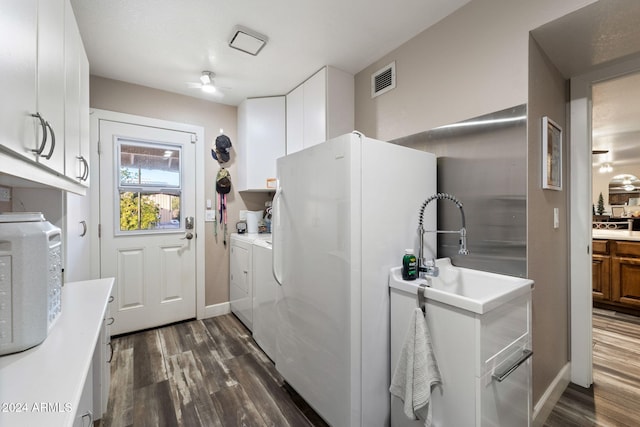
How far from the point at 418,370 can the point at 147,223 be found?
2810 millimetres

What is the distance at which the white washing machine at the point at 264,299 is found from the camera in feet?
7.20

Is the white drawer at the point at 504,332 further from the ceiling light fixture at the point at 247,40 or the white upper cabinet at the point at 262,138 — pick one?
the white upper cabinet at the point at 262,138

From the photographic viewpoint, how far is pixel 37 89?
888 mm

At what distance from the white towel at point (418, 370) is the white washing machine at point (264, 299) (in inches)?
42.5

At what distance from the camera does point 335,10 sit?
175 cm

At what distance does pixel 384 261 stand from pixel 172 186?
2.49m

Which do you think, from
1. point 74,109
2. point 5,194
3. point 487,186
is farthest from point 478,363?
point 5,194

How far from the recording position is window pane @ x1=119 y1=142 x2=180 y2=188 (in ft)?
9.01

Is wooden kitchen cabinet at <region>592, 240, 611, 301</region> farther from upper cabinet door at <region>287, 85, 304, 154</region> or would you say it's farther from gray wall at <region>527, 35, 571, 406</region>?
upper cabinet door at <region>287, 85, 304, 154</region>

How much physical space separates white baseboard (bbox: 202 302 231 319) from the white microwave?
2287 millimetres

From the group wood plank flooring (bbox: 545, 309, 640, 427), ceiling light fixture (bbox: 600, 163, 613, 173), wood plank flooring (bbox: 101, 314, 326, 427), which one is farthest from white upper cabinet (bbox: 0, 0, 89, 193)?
ceiling light fixture (bbox: 600, 163, 613, 173)

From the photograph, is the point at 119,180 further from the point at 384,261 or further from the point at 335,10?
the point at 384,261

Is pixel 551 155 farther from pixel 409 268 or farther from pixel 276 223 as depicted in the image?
pixel 276 223

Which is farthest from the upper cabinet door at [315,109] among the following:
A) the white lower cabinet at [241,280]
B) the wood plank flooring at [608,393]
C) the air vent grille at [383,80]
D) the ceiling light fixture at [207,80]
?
the wood plank flooring at [608,393]
